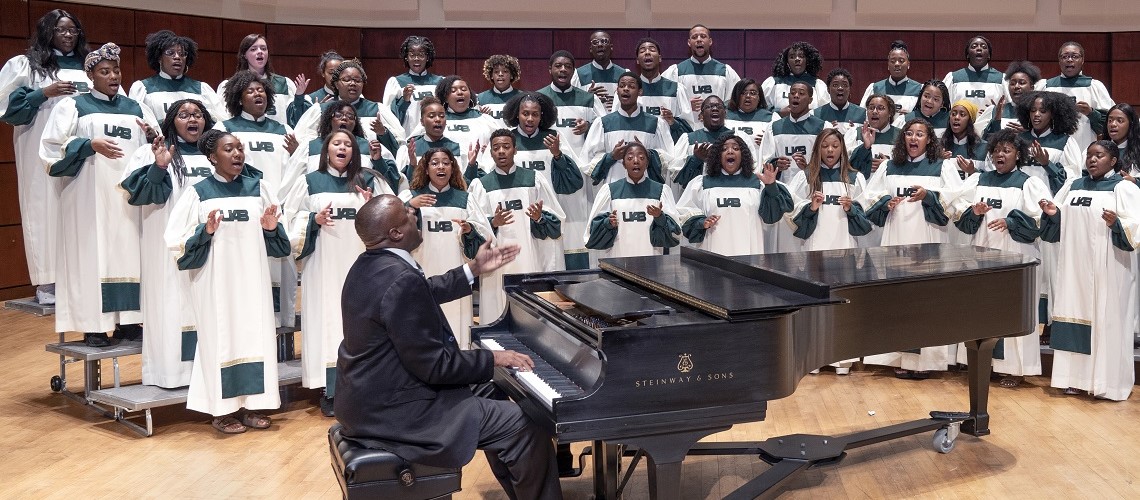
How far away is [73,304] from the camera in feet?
19.7

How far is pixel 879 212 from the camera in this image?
21.8 ft

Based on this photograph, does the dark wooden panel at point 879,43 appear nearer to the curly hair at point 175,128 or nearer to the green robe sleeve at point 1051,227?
the green robe sleeve at point 1051,227

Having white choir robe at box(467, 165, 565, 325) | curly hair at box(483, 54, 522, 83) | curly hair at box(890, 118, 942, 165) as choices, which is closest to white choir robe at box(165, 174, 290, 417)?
white choir robe at box(467, 165, 565, 325)

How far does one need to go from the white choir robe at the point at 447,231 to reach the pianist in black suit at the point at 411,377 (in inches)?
90.3

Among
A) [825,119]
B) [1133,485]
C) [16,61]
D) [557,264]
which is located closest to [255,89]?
[16,61]

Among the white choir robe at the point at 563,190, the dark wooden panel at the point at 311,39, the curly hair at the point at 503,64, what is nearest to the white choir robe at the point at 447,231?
the white choir robe at the point at 563,190

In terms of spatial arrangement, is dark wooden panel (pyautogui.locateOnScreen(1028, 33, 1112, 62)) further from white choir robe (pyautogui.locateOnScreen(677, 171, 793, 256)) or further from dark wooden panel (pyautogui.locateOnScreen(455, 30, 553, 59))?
white choir robe (pyautogui.locateOnScreen(677, 171, 793, 256))

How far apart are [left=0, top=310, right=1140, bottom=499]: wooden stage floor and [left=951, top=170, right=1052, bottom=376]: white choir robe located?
195 millimetres

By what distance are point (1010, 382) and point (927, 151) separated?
150cm

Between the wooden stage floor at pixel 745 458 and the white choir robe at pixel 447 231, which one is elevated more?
the white choir robe at pixel 447 231

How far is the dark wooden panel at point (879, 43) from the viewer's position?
11.1 m

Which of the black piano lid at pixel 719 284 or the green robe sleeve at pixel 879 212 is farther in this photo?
the green robe sleeve at pixel 879 212

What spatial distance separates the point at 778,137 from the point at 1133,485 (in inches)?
135

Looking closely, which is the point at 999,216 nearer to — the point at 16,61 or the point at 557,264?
the point at 557,264
